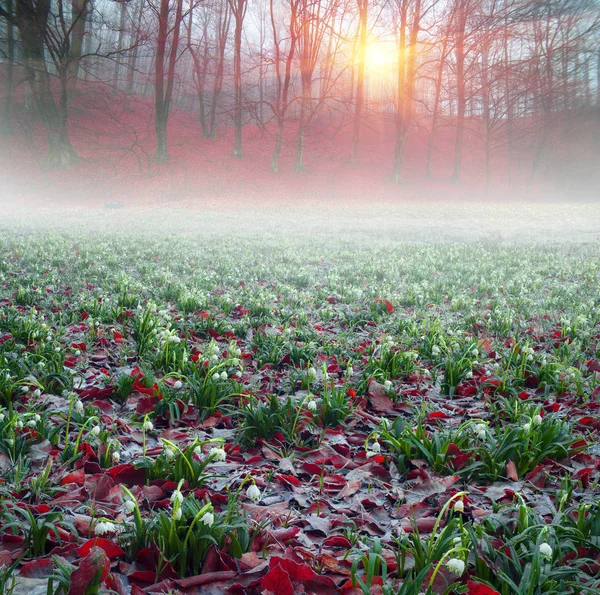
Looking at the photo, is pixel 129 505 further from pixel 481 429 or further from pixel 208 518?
pixel 481 429

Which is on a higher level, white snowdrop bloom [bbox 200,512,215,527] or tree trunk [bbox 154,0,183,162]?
tree trunk [bbox 154,0,183,162]

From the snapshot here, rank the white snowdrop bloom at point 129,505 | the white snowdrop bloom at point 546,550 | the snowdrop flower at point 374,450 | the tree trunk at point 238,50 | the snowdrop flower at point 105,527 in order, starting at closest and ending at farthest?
the white snowdrop bloom at point 546,550 → the snowdrop flower at point 105,527 → the white snowdrop bloom at point 129,505 → the snowdrop flower at point 374,450 → the tree trunk at point 238,50

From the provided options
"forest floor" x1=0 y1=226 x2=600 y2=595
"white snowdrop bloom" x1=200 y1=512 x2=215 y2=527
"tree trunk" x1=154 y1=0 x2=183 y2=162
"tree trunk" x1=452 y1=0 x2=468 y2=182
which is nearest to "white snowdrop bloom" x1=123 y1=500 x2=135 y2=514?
"forest floor" x1=0 y1=226 x2=600 y2=595

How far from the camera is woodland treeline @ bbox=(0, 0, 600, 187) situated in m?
25.1

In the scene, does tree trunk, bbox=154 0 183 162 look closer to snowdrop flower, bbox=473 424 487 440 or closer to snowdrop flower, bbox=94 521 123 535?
snowdrop flower, bbox=473 424 487 440

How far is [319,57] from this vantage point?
35031mm

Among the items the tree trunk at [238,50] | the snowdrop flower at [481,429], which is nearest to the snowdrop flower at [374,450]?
the snowdrop flower at [481,429]

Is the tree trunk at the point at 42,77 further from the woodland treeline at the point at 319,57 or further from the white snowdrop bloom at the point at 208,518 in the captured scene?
the white snowdrop bloom at the point at 208,518

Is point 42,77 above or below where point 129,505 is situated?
above

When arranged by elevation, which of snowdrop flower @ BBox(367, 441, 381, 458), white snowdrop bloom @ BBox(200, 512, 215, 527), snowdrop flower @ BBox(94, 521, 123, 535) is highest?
white snowdrop bloom @ BBox(200, 512, 215, 527)

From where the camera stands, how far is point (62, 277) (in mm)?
7578

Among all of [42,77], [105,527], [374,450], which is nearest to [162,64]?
[42,77]

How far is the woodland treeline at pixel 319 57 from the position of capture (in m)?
25.1

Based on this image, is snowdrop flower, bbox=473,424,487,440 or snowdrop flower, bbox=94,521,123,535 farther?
snowdrop flower, bbox=473,424,487,440
